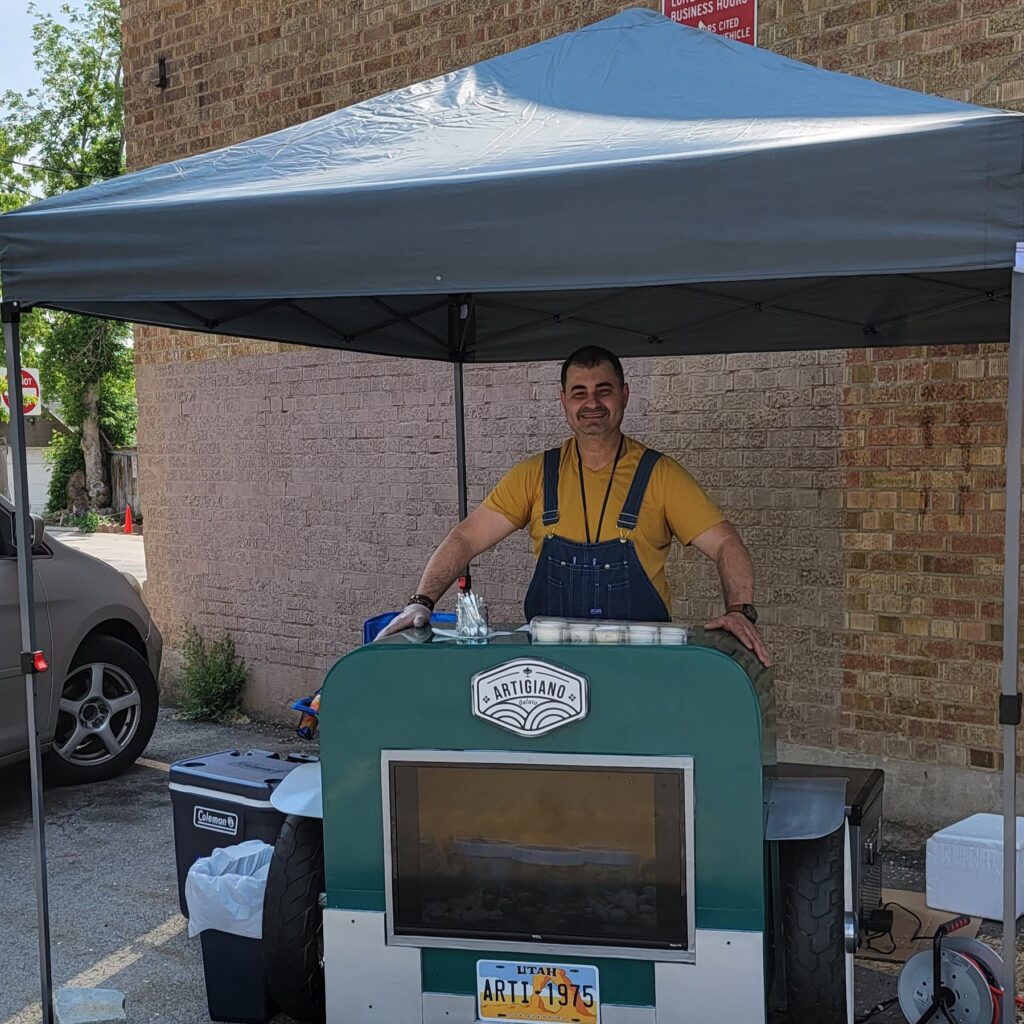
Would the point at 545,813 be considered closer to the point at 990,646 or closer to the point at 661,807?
the point at 661,807

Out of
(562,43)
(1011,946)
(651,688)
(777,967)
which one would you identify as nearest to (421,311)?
(562,43)

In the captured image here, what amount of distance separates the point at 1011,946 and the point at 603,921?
3.24 ft

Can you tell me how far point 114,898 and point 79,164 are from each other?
28.1 meters

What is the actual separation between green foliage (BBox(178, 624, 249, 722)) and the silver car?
1.07m

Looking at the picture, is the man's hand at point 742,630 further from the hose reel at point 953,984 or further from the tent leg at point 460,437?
the tent leg at point 460,437

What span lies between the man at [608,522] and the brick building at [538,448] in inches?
62.0

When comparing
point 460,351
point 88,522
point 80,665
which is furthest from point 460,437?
point 88,522

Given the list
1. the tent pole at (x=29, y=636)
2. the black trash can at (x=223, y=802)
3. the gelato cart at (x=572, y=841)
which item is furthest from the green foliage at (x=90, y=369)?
the gelato cart at (x=572, y=841)

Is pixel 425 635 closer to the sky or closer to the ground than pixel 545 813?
closer to the sky

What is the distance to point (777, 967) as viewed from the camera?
11.0 feet

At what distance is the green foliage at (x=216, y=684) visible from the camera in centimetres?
796

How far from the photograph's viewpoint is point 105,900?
194 inches

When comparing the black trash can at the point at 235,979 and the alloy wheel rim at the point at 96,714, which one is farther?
the alloy wheel rim at the point at 96,714

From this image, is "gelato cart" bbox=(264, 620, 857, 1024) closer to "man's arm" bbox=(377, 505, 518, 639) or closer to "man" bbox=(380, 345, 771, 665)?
"man" bbox=(380, 345, 771, 665)
